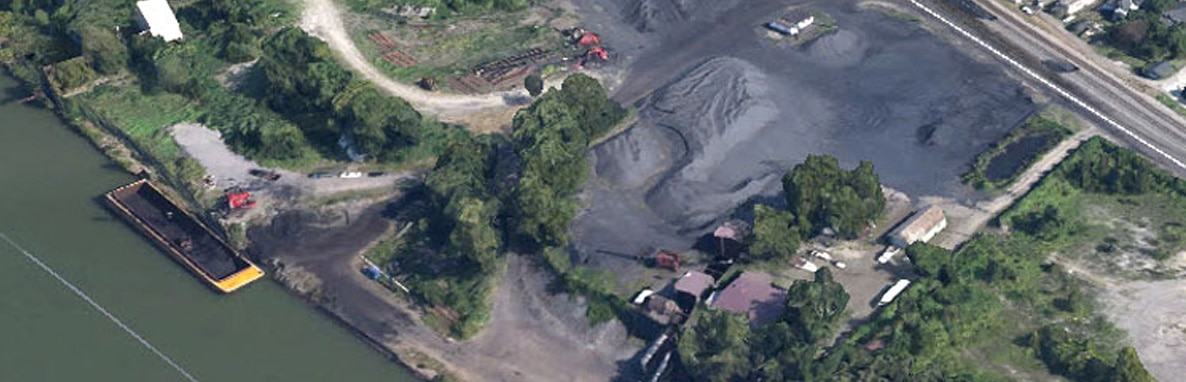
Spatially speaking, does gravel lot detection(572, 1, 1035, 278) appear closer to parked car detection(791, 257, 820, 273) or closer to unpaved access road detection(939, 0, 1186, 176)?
unpaved access road detection(939, 0, 1186, 176)

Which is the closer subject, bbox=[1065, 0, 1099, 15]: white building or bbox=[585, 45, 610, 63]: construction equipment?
bbox=[585, 45, 610, 63]: construction equipment

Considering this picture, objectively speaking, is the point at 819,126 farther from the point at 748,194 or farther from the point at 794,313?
the point at 794,313

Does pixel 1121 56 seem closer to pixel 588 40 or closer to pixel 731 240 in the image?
pixel 588 40

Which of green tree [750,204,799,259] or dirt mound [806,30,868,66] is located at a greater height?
green tree [750,204,799,259]

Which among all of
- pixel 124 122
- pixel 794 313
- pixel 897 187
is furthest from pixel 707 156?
pixel 124 122

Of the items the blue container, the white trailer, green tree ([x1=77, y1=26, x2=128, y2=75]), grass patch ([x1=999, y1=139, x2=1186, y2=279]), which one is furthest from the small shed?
green tree ([x1=77, y1=26, x2=128, y2=75])

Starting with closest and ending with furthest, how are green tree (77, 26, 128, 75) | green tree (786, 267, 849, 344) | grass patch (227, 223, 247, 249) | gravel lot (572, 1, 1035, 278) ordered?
1. green tree (786, 267, 849, 344)
2. gravel lot (572, 1, 1035, 278)
3. grass patch (227, 223, 247, 249)
4. green tree (77, 26, 128, 75)

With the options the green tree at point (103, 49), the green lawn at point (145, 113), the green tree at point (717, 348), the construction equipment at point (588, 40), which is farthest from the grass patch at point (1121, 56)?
the green tree at point (103, 49)
